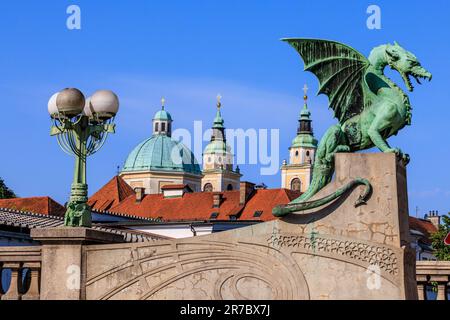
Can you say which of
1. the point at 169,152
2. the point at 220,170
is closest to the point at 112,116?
the point at 169,152

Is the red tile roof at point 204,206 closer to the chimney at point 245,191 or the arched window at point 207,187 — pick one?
the chimney at point 245,191

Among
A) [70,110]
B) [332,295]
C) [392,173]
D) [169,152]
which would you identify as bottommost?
[332,295]

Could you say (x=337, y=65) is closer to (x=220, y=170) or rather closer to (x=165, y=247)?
(x=165, y=247)

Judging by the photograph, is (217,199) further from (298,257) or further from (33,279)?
(298,257)

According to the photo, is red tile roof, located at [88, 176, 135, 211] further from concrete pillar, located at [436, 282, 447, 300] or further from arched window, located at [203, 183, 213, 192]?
concrete pillar, located at [436, 282, 447, 300]

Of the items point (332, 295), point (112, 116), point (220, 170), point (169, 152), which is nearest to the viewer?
point (332, 295)

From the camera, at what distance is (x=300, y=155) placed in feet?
423

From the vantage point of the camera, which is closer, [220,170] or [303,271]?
[303,271]

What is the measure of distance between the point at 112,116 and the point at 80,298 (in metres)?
3.43

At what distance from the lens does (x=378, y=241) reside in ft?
39.9

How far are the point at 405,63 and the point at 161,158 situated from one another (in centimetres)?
10028

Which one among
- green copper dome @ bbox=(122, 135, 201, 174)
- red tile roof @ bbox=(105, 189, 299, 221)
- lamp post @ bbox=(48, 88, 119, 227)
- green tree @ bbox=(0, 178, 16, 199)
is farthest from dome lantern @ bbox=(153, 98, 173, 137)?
lamp post @ bbox=(48, 88, 119, 227)

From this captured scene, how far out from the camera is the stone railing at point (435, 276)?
45.5 ft

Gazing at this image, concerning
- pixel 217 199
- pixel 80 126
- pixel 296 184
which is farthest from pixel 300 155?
pixel 80 126
